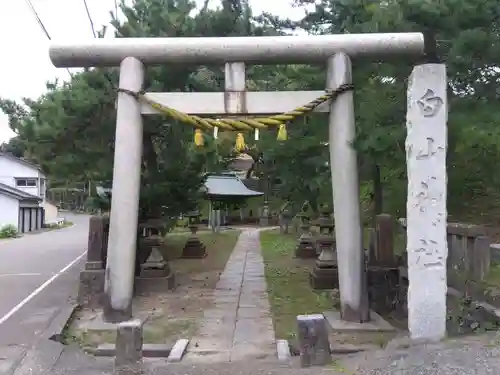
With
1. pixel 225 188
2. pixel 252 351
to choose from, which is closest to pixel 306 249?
pixel 225 188

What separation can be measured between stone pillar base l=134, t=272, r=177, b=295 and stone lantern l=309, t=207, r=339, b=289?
117 inches

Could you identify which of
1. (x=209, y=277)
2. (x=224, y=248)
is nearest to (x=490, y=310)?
(x=209, y=277)

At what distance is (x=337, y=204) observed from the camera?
890 cm

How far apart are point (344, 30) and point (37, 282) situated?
9.38 meters

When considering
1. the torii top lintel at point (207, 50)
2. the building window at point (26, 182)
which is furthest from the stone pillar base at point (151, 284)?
the building window at point (26, 182)

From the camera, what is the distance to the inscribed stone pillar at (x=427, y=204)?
21.6 feet

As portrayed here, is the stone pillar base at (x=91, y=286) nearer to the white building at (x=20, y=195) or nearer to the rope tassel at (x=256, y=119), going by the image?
the rope tassel at (x=256, y=119)

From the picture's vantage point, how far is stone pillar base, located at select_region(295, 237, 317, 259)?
736 inches

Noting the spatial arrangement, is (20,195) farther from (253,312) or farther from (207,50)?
(207,50)

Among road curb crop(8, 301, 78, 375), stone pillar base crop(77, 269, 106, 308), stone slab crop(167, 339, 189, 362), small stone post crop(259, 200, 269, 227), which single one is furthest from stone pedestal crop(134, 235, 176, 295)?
small stone post crop(259, 200, 269, 227)

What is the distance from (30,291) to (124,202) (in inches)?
207

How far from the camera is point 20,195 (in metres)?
38.9

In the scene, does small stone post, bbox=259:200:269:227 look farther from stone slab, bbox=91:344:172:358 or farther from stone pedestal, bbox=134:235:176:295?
stone slab, bbox=91:344:172:358

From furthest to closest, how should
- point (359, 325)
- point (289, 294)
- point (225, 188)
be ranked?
point (225, 188) → point (289, 294) → point (359, 325)
